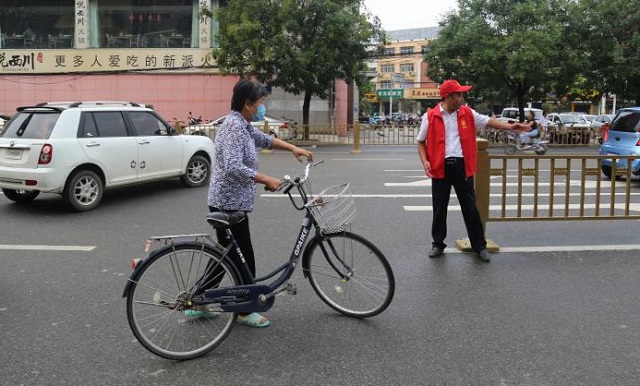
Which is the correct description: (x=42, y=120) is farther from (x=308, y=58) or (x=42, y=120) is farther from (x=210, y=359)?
(x=308, y=58)

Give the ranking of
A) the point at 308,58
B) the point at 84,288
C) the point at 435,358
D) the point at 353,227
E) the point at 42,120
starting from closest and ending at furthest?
1. the point at 435,358
2. the point at 84,288
3. the point at 353,227
4. the point at 42,120
5. the point at 308,58

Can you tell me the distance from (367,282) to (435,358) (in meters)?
0.80

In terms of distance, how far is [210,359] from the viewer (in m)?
3.84

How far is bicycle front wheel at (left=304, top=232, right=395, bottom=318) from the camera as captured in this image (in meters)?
4.29

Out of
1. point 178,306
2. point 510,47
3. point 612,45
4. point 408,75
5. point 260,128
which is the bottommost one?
point 178,306

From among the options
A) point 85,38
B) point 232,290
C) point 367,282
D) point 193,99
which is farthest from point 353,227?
point 85,38

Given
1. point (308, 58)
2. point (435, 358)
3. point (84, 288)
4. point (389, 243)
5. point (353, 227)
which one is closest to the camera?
point (435, 358)

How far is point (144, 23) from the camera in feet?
99.6

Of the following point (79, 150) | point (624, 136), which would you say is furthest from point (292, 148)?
point (624, 136)

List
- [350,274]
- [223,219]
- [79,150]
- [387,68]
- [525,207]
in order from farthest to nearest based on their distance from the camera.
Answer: [387,68], [525,207], [79,150], [350,274], [223,219]

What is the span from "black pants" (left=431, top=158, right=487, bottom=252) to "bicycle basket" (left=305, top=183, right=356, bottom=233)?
1.98 m

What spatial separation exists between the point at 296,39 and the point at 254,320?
19647 millimetres

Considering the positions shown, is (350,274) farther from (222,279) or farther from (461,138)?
(461,138)

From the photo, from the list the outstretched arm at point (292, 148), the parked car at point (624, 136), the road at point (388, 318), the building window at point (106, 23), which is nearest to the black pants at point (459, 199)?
the road at point (388, 318)
